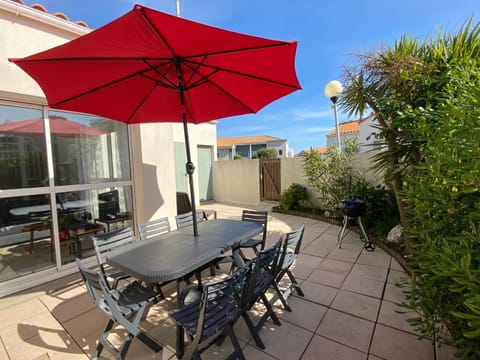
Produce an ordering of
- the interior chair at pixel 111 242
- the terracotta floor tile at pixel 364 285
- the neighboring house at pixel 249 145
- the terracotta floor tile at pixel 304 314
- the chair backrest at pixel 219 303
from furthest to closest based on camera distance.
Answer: the neighboring house at pixel 249 145 → the terracotta floor tile at pixel 364 285 → the interior chair at pixel 111 242 → the terracotta floor tile at pixel 304 314 → the chair backrest at pixel 219 303

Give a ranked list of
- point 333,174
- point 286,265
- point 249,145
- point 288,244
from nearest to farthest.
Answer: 1. point 288,244
2. point 286,265
3. point 333,174
4. point 249,145

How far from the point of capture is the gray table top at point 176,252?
197 centimetres

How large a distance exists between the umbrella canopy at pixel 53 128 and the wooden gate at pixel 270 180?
5901 millimetres

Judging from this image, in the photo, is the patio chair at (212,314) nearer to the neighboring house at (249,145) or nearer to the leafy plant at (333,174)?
the leafy plant at (333,174)

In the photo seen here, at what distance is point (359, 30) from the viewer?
16.8 feet

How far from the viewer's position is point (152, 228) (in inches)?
135

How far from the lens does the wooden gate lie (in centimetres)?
863

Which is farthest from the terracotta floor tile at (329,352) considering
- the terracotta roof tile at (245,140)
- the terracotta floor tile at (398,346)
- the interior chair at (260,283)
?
the terracotta roof tile at (245,140)

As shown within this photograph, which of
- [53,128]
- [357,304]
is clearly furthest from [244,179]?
[357,304]

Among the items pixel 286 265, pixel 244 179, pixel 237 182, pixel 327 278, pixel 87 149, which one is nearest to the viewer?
pixel 286 265

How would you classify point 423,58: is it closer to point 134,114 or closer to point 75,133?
point 134,114

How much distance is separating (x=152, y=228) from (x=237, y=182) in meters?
6.37

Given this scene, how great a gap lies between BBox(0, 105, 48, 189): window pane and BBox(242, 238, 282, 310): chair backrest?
342cm

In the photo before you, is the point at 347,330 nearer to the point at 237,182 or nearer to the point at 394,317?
the point at 394,317
